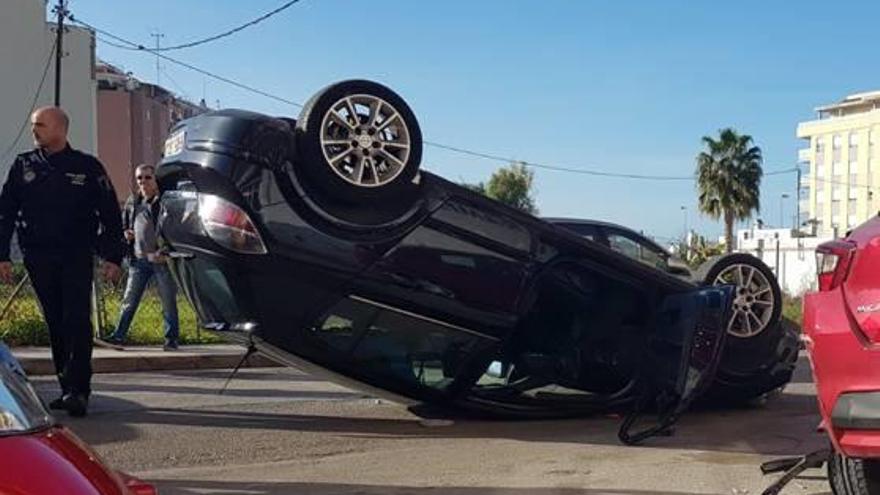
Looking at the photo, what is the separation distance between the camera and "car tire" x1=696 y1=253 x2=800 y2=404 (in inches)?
275

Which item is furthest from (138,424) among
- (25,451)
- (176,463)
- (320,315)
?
(25,451)

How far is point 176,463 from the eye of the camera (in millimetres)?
5406

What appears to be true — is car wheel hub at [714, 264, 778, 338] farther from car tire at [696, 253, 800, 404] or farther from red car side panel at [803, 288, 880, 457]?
red car side panel at [803, 288, 880, 457]

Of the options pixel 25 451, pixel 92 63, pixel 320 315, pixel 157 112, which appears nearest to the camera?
pixel 25 451

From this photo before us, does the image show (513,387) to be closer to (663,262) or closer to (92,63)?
(663,262)

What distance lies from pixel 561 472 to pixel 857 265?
213 centimetres

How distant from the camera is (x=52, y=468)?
2.31 meters

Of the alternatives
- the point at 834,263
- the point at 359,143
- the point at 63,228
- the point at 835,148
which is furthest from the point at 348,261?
the point at 835,148

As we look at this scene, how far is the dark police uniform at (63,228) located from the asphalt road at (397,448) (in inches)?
25.1

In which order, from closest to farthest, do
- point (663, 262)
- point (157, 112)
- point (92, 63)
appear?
1. point (663, 262)
2. point (92, 63)
3. point (157, 112)

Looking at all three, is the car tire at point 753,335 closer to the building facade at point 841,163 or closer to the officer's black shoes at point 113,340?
the officer's black shoes at point 113,340

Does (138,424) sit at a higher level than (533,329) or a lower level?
lower

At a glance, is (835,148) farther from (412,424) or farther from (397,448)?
(397,448)

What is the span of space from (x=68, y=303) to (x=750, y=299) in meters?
4.63
